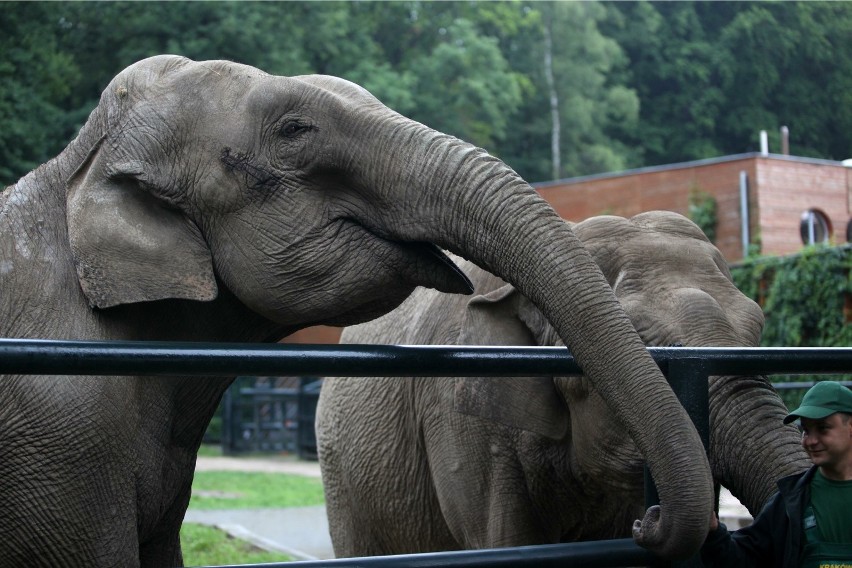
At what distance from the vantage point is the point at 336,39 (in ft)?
129

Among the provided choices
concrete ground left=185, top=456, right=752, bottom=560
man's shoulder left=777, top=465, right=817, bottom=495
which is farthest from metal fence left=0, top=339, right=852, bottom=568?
concrete ground left=185, top=456, right=752, bottom=560

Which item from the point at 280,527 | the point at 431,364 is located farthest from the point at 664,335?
the point at 280,527

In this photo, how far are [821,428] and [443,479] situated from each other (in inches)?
94.8

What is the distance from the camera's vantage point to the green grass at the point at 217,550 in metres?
9.20

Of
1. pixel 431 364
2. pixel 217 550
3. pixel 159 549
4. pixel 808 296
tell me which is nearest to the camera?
pixel 431 364

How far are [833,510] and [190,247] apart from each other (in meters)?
1.59

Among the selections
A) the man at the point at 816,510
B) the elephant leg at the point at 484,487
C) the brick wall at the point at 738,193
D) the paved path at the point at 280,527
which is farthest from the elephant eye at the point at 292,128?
the brick wall at the point at 738,193

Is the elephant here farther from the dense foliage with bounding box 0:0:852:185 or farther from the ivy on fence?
the dense foliage with bounding box 0:0:852:185

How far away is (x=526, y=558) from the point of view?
248 cm

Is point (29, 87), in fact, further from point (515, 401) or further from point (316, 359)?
point (316, 359)

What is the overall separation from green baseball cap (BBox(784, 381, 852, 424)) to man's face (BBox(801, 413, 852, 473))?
2 centimetres

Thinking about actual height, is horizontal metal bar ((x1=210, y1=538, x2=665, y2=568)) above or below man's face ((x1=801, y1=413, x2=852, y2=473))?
below

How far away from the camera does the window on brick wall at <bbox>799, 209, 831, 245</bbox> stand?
78.8ft

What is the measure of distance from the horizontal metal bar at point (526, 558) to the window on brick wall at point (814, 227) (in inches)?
870
